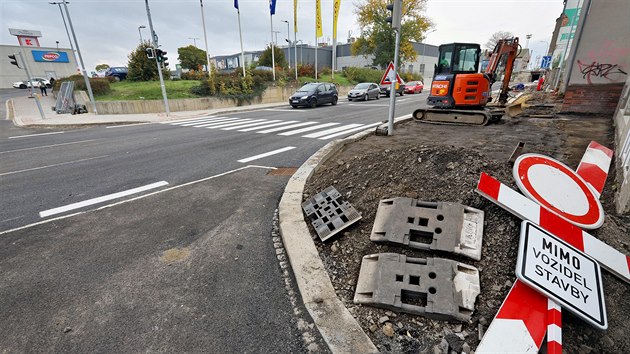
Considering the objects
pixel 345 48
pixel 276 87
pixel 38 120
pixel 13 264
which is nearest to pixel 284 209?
pixel 13 264

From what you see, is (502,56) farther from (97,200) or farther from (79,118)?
(79,118)

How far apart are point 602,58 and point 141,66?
30.2 metres

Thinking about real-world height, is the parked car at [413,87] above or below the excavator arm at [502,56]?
below

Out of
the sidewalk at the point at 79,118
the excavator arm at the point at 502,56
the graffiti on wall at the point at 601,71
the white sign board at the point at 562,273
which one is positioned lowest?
the sidewalk at the point at 79,118

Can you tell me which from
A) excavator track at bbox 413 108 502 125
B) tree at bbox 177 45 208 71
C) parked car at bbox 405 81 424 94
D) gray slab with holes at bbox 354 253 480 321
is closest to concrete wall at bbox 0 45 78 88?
tree at bbox 177 45 208 71

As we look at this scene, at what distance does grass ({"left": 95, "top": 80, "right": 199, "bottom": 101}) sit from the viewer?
20547 mm

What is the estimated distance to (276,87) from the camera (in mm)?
27109

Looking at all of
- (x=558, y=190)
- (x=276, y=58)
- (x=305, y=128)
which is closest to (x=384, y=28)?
(x=276, y=58)

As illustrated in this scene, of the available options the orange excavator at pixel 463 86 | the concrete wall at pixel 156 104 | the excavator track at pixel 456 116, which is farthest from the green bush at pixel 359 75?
the excavator track at pixel 456 116

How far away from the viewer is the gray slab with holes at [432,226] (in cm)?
271

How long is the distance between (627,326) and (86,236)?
565 cm

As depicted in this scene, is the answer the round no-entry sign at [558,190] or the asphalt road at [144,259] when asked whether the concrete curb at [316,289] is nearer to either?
the asphalt road at [144,259]

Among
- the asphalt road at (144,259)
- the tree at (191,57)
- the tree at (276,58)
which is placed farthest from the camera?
the tree at (191,57)

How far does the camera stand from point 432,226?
9.48ft
